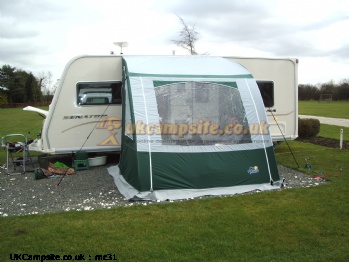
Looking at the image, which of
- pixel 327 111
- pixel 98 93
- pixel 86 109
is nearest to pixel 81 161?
pixel 86 109

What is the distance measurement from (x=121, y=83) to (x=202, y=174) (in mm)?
3058

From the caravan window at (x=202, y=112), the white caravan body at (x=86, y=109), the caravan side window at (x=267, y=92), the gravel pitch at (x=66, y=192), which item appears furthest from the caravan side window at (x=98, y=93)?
the caravan side window at (x=267, y=92)

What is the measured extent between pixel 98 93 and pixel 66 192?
2524mm

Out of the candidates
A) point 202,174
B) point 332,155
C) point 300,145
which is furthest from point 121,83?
point 300,145

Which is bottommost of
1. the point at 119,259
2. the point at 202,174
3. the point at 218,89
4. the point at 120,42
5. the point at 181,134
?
the point at 119,259

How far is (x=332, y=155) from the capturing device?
9.30 m

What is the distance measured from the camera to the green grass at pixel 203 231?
375 centimetres

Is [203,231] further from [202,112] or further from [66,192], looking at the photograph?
[66,192]

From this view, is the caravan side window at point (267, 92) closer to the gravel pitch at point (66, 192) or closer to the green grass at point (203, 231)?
the gravel pitch at point (66, 192)

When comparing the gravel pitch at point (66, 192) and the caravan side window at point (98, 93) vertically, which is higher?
the caravan side window at point (98, 93)

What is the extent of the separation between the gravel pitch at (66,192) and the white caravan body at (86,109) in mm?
678

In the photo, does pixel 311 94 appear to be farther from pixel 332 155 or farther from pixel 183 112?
pixel 183 112

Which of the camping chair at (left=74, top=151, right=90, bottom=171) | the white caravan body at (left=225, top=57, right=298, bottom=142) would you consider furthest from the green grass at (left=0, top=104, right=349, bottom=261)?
the white caravan body at (left=225, top=57, right=298, bottom=142)

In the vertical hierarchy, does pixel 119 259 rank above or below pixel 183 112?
below
